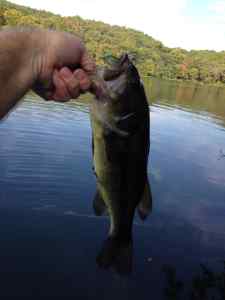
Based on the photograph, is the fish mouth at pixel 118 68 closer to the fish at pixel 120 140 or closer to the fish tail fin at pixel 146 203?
the fish at pixel 120 140

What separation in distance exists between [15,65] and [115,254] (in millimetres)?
1843

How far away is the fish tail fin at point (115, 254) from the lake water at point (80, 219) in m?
8.56

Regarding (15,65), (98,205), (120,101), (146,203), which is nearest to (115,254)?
(98,205)

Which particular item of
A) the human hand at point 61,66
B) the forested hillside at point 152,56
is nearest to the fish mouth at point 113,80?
the human hand at point 61,66

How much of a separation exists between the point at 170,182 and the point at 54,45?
732 inches

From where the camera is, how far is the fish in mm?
2807

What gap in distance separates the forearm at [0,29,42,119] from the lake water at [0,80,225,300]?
31.6 feet

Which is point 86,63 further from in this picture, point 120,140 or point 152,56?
point 152,56

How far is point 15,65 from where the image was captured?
274cm

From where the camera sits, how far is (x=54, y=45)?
2928 mm

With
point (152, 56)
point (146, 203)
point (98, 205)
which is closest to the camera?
point (146, 203)

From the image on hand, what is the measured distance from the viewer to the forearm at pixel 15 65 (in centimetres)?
264

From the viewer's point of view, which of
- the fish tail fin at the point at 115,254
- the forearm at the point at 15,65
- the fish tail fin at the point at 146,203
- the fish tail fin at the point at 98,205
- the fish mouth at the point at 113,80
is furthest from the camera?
the fish tail fin at the point at 115,254

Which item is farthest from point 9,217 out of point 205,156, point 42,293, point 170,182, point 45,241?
point 205,156
